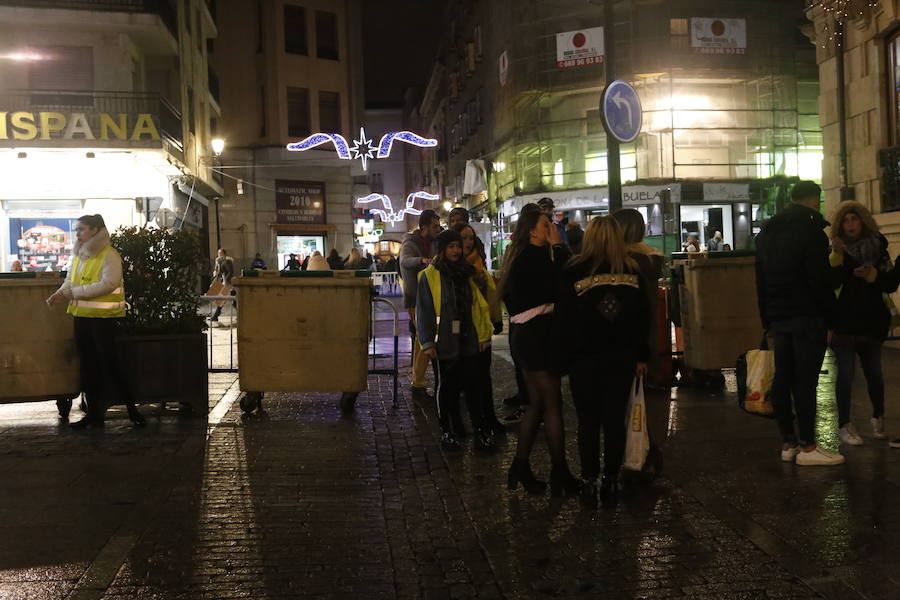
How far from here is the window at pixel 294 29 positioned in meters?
36.5

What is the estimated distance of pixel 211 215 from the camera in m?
35.2

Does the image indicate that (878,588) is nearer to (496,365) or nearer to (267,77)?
(496,365)

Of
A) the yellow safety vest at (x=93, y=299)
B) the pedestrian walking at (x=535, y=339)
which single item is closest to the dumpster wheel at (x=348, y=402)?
the yellow safety vest at (x=93, y=299)

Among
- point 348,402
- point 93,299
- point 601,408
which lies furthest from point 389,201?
point 601,408

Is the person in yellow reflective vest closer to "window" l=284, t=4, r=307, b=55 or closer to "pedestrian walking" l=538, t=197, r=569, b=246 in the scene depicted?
"pedestrian walking" l=538, t=197, r=569, b=246

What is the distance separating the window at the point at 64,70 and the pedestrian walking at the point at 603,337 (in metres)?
20.7

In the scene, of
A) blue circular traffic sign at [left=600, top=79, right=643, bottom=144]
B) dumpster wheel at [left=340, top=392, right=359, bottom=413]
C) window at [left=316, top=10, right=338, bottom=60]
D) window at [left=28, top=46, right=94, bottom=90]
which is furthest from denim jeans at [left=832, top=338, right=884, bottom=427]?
window at [left=316, top=10, right=338, bottom=60]

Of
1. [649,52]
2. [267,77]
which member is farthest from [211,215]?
[649,52]

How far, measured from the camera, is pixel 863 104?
12.8m

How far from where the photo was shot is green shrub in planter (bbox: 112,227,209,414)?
308 inches

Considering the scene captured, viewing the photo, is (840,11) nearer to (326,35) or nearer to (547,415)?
(547,415)

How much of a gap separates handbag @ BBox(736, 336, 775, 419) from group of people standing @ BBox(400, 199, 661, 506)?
0.92 metres

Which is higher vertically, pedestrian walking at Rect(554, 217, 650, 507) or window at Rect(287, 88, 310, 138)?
window at Rect(287, 88, 310, 138)

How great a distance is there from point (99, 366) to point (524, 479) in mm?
4096
